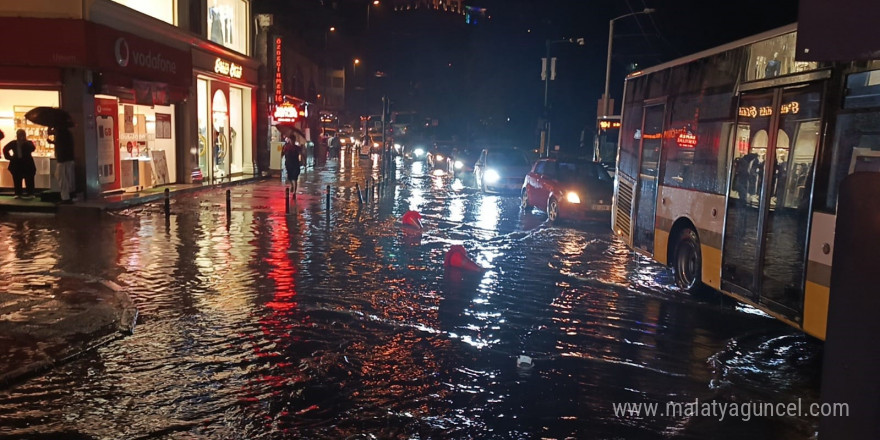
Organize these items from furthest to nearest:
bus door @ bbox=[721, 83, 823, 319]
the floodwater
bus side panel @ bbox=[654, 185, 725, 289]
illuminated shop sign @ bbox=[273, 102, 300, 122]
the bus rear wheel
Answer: illuminated shop sign @ bbox=[273, 102, 300, 122] → the bus rear wheel → bus side panel @ bbox=[654, 185, 725, 289] → bus door @ bbox=[721, 83, 823, 319] → the floodwater

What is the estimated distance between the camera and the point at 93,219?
Result: 59.0 feet

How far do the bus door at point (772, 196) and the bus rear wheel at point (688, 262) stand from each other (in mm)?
1018

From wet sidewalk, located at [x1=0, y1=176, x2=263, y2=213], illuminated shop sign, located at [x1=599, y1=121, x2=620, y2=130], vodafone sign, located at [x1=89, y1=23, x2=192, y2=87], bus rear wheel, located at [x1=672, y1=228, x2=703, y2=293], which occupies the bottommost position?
wet sidewalk, located at [x1=0, y1=176, x2=263, y2=213]

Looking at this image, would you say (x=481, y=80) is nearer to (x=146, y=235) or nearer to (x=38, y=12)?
(x=38, y=12)

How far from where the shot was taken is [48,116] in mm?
19734

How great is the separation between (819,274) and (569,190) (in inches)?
480

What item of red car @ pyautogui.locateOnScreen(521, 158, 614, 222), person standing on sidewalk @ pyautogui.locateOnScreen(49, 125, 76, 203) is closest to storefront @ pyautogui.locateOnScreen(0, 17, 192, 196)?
person standing on sidewalk @ pyautogui.locateOnScreen(49, 125, 76, 203)

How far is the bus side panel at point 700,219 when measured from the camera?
30.5 ft

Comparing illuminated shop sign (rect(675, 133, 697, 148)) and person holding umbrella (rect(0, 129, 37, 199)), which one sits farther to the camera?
person holding umbrella (rect(0, 129, 37, 199))

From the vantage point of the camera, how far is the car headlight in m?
28.2

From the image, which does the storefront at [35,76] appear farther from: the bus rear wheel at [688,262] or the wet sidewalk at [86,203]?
the bus rear wheel at [688,262]

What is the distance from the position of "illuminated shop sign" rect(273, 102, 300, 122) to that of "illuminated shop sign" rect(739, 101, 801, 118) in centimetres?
3039

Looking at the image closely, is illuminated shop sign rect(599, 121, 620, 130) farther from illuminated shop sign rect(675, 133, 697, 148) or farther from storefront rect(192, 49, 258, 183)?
illuminated shop sign rect(675, 133, 697, 148)

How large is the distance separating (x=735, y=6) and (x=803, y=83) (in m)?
29.8
